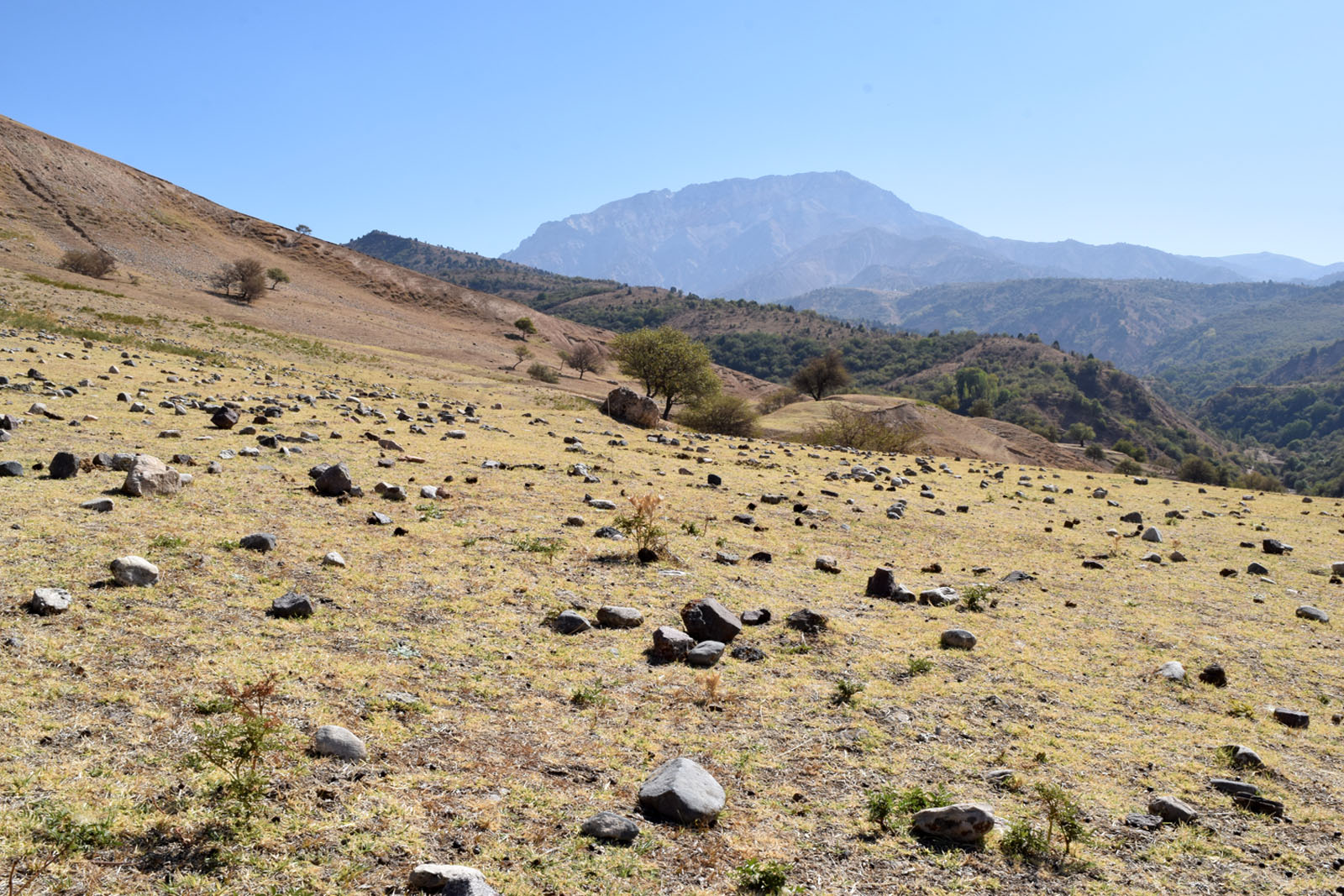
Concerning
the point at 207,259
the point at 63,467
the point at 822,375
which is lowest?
the point at 63,467

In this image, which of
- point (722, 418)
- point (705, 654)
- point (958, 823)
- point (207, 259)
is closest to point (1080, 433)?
point (722, 418)

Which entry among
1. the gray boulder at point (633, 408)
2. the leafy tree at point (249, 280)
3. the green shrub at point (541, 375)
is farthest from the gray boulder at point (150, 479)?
the leafy tree at point (249, 280)

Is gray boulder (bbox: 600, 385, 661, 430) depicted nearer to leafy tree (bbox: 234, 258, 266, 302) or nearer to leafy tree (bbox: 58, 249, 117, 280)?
leafy tree (bbox: 58, 249, 117, 280)

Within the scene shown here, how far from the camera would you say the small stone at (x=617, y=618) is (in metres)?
7.62

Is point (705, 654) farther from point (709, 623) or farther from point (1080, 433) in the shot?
point (1080, 433)

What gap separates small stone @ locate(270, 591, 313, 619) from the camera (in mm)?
6480

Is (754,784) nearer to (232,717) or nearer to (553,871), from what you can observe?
(553,871)

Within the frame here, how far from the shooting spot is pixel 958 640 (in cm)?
799

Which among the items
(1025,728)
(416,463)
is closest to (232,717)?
(1025,728)

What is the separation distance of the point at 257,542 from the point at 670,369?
121 feet

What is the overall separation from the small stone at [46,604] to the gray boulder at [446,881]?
4179 millimetres

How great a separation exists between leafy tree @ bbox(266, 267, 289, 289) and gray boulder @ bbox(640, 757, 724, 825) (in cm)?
8710

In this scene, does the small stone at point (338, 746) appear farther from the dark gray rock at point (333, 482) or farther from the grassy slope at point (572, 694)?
the dark gray rock at point (333, 482)

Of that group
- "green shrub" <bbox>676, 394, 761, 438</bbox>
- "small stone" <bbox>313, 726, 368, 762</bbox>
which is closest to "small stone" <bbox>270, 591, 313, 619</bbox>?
"small stone" <bbox>313, 726, 368, 762</bbox>
